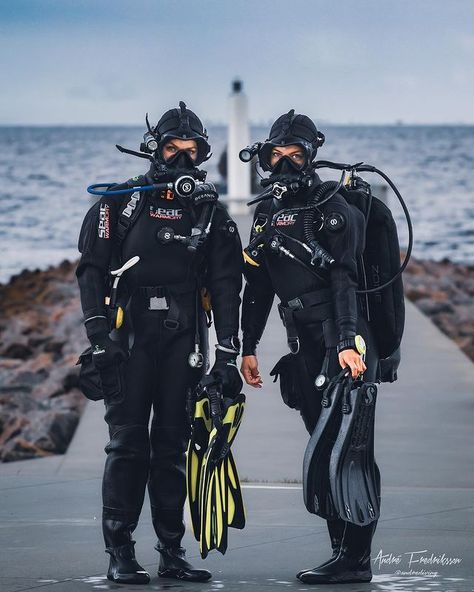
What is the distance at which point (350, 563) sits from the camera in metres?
7.58

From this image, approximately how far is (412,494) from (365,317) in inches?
89.0

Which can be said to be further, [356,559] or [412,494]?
[412,494]

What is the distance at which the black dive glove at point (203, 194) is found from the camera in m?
7.71

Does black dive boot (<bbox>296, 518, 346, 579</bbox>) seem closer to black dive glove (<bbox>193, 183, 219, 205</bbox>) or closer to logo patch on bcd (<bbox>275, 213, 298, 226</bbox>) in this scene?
logo patch on bcd (<bbox>275, 213, 298, 226</bbox>)

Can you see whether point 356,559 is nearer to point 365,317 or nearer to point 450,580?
point 450,580

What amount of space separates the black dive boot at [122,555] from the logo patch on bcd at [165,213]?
144cm

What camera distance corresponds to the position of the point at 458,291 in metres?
26.0

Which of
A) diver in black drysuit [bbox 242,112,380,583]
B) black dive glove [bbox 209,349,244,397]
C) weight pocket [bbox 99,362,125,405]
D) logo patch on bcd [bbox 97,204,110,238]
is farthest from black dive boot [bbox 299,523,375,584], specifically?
logo patch on bcd [bbox 97,204,110,238]

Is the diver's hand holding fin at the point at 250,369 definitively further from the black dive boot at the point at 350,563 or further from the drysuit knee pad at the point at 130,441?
the black dive boot at the point at 350,563

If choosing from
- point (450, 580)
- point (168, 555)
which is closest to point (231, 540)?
point (168, 555)

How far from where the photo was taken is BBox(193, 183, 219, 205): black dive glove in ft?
25.3

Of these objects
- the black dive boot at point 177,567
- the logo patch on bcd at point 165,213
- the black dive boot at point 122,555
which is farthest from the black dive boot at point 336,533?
the logo patch on bcd at point 165,213

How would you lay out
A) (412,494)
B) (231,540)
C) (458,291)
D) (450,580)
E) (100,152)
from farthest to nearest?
(100,152)
(458,291)
(412,494)
(231,540)
(450,580)

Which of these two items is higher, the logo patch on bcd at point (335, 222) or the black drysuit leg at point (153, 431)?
the logo patch on bcd at point (335, 222)
